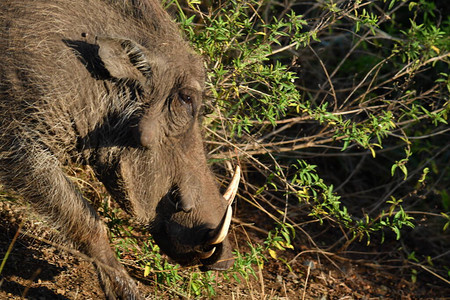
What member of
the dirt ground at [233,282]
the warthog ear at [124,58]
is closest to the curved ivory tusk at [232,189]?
the dirt ground at [233,282]

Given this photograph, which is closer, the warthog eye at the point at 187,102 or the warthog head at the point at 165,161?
the warthog head at the point at 165,161

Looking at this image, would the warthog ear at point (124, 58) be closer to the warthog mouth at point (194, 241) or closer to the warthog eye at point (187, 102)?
the warthog eye at point (187, 102)

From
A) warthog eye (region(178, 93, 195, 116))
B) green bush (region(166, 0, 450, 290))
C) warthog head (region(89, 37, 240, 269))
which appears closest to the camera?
warthog head (region(89, 37, 240, 269))

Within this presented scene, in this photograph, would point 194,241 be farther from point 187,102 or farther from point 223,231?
point 187,102

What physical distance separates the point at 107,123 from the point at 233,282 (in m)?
1.29

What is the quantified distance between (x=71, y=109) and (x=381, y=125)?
166cm

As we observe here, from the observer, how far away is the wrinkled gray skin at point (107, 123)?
3.04m

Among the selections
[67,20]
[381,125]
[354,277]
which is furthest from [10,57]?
[354,277]

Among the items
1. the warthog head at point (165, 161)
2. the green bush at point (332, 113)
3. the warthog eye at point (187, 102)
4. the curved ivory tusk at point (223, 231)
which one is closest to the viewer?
the curved ivory tusk at point (223, 231)

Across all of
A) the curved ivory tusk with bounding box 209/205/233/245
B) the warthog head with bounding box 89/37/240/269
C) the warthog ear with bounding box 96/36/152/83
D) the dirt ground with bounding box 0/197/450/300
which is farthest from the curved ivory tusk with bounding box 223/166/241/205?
the warthog ear with bounding box 96/36/152/83

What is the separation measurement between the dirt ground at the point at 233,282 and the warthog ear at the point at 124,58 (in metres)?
0.86

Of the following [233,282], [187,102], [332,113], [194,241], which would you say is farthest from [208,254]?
[332,113]

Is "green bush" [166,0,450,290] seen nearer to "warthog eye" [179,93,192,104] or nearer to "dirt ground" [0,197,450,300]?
"dirt ground" [0,197,450,300]

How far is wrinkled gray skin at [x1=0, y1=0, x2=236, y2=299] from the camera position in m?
3.04
